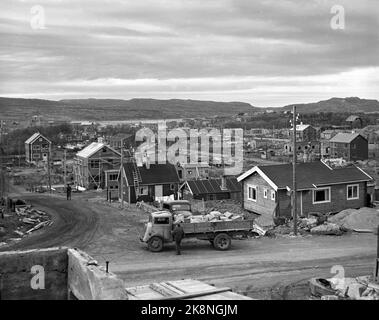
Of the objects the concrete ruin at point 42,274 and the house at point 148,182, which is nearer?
the concrete ruin at point 42,274

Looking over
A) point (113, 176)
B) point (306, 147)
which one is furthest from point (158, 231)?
point (306, 147)

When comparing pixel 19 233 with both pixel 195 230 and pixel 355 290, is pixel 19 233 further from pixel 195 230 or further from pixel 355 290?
pixel 355 290

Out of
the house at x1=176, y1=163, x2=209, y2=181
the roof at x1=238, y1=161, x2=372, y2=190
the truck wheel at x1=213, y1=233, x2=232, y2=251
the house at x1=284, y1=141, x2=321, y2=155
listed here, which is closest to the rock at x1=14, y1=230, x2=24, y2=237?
the truck wheel at x1=213, y1=233, x2=232, y2=251

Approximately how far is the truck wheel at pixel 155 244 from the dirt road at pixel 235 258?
13.1 inches

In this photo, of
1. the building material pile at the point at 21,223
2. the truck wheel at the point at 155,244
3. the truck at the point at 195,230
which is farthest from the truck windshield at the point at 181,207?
the building material pile at the point at 21,223

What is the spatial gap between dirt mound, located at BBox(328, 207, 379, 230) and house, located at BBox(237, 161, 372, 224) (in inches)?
108

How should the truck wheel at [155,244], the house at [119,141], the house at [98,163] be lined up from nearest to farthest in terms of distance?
the truck wheel at [155,244]
the house at [98,163]
the house at [119,141]

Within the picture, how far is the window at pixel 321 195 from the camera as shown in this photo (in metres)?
31.3

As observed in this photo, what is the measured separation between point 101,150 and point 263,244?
48805 millimetres

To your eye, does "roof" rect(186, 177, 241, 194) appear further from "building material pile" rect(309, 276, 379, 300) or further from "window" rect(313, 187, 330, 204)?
"building material pile" rect(309, 276, 379, 300)

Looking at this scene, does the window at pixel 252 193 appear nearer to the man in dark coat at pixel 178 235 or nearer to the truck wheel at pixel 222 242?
the truck wheel at pixel 222 242

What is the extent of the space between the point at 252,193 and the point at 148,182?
15.0 m

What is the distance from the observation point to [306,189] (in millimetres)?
30766

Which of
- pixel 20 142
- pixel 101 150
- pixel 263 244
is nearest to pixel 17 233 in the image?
pixel 263 244
